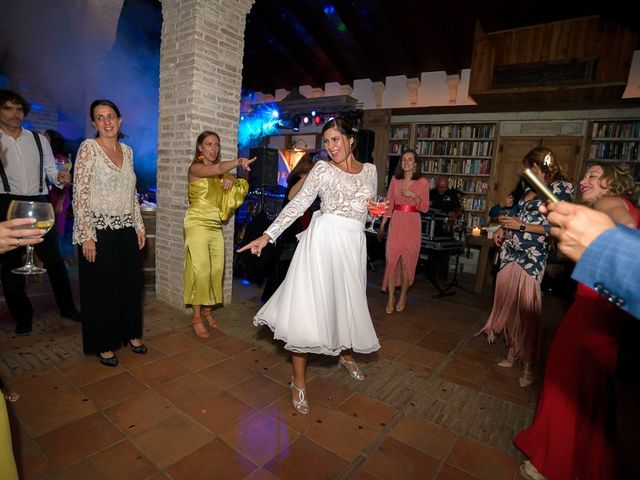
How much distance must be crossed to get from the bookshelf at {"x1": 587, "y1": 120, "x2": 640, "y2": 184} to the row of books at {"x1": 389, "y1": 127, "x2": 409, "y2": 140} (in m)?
3.72

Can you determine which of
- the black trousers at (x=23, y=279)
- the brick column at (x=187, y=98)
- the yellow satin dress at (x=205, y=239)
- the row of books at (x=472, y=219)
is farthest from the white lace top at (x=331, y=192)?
the row of books at (x=472, y=219)

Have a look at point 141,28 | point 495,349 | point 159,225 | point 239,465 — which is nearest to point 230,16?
point 159,225

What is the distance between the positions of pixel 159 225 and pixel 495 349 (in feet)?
13.4

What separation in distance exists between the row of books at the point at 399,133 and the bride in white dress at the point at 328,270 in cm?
680

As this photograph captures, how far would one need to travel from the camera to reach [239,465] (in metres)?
1.91

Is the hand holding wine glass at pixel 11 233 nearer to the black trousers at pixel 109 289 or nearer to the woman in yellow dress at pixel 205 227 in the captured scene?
the black trousers at pixel 109 289

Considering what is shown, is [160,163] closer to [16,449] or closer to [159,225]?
[159,225]

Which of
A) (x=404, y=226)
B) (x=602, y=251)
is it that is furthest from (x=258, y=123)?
(x=602, y=251)

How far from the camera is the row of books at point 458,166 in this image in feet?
26.0

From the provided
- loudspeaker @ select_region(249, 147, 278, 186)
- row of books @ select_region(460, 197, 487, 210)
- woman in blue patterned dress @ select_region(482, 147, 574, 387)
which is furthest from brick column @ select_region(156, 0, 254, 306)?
row of books @ select_region(460, 197, 487, 210)

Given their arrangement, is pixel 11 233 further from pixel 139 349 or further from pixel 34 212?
pixel 139 349

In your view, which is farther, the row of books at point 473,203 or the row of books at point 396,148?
the row of books at point 396,148

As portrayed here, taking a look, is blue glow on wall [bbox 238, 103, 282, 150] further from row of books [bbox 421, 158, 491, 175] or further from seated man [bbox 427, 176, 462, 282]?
seated man [bbox 427, 176, 462, 282]

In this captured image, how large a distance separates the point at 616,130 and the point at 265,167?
6588 mm
